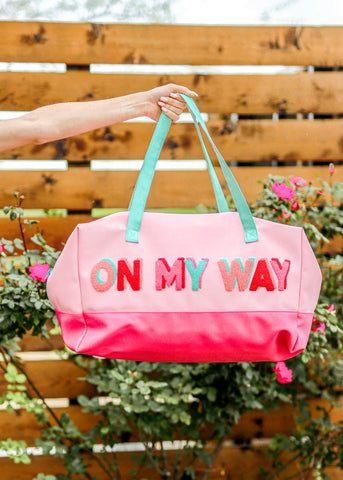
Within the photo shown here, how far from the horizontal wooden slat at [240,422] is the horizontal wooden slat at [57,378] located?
0.23 ft

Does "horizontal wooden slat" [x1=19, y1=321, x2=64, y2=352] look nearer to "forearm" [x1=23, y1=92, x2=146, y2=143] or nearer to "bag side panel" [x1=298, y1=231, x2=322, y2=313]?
"forearm" [x1=23, y1=92, x2=146, y2=143]

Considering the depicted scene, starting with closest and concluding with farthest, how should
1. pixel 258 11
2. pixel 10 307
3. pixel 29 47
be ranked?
pixel 10 307 → pixel 29 47 → pixel 258 11

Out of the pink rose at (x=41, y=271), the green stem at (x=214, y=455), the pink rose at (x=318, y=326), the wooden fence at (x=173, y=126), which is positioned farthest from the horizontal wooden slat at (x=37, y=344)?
the pink rose at (x=318, y=326)

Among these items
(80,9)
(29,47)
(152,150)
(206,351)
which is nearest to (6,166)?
(29,47)

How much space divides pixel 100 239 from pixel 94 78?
1327 mm

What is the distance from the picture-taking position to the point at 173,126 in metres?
2.12

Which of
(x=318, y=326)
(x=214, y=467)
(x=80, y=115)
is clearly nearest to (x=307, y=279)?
(x=80, y=115)

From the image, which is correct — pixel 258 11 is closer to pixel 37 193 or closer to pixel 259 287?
pixel 37 193

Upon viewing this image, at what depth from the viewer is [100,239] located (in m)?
0.95

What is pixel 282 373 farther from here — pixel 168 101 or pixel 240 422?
pixel 168 101

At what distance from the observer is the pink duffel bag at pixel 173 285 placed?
946 mm

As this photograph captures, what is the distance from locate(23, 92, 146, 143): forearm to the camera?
1.09m

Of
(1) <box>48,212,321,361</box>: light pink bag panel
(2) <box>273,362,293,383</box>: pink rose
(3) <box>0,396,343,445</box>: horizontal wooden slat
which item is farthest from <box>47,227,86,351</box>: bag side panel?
(3) <box>0,396,343,445</box>: horizontal wooden slat

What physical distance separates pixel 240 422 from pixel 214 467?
8.7 inches
